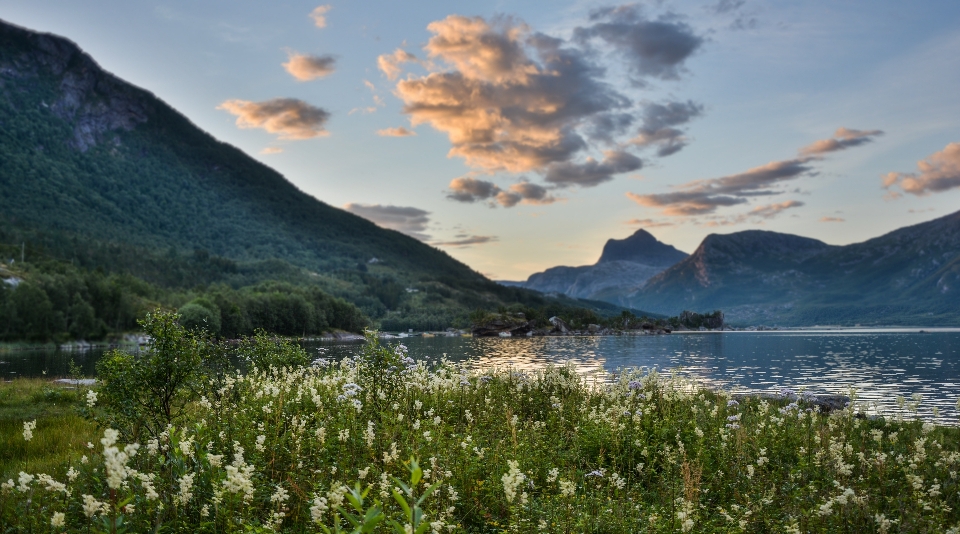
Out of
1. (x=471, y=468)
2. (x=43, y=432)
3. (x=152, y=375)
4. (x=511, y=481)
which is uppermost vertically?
(x=152, y=375)

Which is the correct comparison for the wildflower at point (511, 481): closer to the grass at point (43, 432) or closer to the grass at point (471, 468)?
the grass at point (471, 468)

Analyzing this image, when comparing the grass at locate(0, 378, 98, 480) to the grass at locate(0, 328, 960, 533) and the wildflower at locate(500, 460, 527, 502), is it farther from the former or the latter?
the wildflower at locate(500, 460, 527, 502)

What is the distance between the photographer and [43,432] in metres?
13.9

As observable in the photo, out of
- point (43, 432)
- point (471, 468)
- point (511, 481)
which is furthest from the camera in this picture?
point (43, 432)

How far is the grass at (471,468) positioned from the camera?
6.60 metres

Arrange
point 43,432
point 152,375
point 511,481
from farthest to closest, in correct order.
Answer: point 43,432, point 152,375, point 511,481

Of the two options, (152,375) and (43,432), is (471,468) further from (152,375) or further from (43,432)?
(43,432)

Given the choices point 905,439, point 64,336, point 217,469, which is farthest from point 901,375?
point 64,336

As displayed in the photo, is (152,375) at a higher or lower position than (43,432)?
higher

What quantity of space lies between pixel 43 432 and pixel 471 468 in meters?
11.8

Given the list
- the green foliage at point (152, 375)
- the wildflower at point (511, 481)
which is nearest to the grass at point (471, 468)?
the wildflower at point (511, 481)

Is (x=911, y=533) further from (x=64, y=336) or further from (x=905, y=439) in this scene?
(x=64, y=336)

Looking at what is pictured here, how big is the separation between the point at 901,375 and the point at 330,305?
16636 centimetres

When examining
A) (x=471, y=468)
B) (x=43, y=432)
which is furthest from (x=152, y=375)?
(x=471, y=468)
